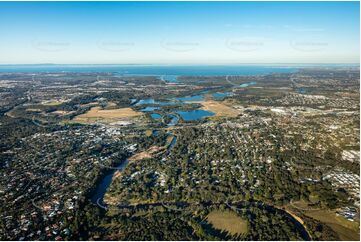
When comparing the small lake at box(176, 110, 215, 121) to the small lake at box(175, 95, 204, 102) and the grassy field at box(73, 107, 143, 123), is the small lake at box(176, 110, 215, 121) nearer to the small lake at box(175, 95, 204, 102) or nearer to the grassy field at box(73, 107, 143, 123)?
the grassy field at box(73, 107, 143, 123)

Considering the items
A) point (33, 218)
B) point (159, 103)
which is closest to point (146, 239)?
point (33, 218)

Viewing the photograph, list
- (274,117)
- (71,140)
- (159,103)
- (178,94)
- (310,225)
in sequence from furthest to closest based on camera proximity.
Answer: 1. (178,94)
2. (159,103)
3. (274,117)
4. (71,140)
5. (310,225)

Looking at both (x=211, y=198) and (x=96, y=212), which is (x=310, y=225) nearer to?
(x=211, y=198)

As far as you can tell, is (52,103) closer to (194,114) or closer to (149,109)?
(149,109)

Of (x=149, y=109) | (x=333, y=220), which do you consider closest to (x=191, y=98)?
(x=149, y=109)

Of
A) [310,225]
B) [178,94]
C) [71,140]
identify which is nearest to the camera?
[310,225]

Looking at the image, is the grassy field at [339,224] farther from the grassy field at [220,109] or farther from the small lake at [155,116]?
the small lake at [155,116]
